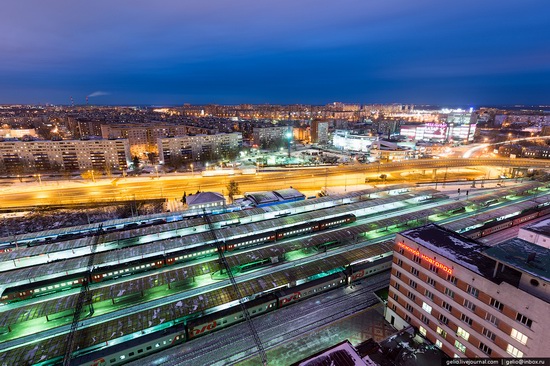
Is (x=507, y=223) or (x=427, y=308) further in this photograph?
(x=507, y=223)

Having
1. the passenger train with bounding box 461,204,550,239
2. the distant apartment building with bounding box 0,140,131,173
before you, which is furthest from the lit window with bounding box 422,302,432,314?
the distant apartment building with bounding box 0,140,131,173

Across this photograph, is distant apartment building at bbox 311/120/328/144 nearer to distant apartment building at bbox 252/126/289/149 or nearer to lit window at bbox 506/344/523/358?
distant apartment building at bbox 252/126/289/149

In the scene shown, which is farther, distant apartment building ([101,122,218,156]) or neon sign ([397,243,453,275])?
distant apartment building ([101,122,218,156])

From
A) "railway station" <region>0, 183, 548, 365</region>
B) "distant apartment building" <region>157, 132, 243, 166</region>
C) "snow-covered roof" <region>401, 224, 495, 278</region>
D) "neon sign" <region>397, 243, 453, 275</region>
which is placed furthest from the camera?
"distant apartment building" <region>157, 132, 243, 166</region>

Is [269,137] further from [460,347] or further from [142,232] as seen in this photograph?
[460,347]

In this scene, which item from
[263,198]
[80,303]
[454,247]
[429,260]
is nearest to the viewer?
[429,260]

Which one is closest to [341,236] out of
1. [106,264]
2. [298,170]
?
[106,264]

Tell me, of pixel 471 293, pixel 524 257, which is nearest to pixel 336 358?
pixel 471 293
